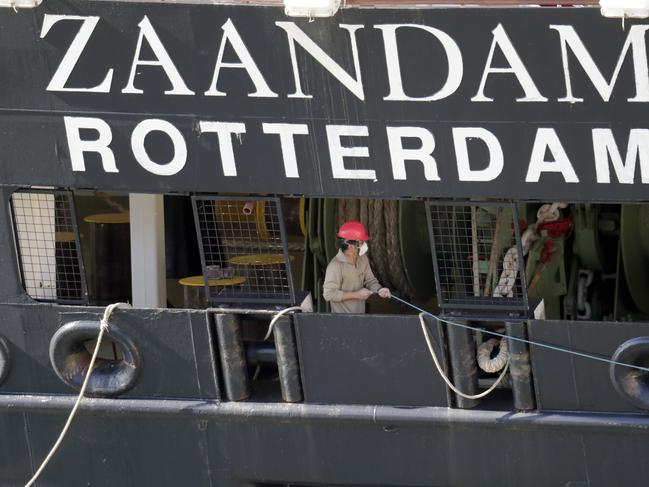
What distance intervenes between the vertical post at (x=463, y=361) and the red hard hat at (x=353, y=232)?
79 centimetres

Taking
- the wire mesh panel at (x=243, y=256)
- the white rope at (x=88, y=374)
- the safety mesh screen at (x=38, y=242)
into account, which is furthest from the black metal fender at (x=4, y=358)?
the wire mesh panel at (x=243, y=256)

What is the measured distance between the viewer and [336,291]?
23.2 feet

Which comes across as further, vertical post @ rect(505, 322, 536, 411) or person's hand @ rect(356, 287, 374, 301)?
person's hand @ rect(356, 287, 374, 301)

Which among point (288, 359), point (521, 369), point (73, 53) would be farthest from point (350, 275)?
point (73, 53)

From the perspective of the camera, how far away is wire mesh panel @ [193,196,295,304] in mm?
6812

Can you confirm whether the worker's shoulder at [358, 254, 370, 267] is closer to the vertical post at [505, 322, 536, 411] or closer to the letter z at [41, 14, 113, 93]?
the vertical post at [505, 322, 536, 411]

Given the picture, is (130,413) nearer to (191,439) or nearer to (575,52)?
(191,439)

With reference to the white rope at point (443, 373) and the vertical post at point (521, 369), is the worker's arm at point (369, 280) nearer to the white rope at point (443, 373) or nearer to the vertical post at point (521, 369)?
the white rope at point (443, 373)

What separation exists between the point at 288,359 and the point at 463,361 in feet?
2.86

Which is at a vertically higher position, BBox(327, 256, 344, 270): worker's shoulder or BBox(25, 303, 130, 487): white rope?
BBox(327, 256, 344, 270): worker's shoulder

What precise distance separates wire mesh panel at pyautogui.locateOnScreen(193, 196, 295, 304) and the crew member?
250mm

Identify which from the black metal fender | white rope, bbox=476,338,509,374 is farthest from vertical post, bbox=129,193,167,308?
white rope, bbox=476,338,509,374

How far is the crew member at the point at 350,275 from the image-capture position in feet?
23.2

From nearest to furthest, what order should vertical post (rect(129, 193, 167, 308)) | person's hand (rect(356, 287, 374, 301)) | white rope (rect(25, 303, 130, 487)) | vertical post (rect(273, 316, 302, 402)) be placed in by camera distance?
vertical post (rect(273, 316, 302, 402)) → white rope (rect(25, 303, 130, 487)) → person's hand (rect(356, 287, 374, 301)) → vertical post (rect(129, 193, 167, 308))
